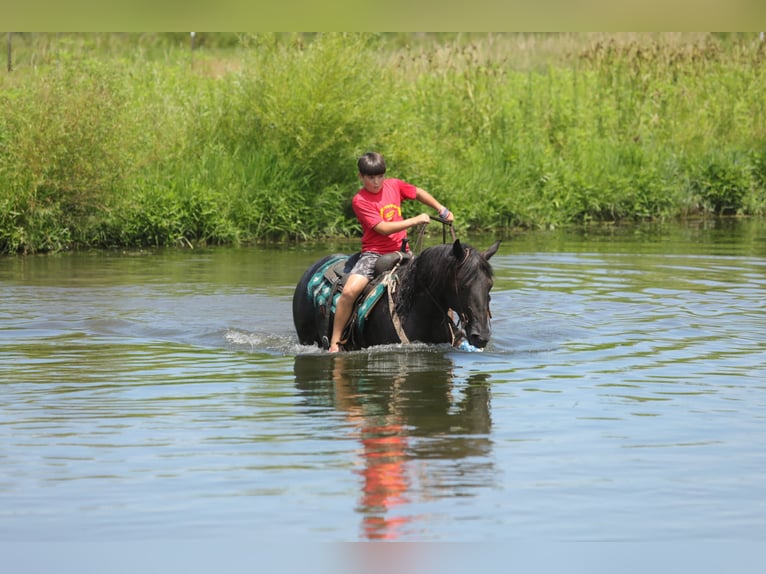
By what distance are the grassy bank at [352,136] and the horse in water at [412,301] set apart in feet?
27.0

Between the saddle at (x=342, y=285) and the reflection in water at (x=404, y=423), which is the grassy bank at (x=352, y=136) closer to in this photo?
the saddle at (x=342, y=285)

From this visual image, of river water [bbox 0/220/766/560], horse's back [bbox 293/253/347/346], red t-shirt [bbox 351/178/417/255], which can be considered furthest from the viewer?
horse's back [bbox 293/253/347/346]

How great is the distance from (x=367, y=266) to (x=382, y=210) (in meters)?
0.61

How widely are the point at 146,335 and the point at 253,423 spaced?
4289 millimetres

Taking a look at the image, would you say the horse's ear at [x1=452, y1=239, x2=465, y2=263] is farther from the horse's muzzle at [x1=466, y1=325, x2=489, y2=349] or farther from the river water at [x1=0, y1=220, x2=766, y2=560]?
the river water at [x1=0, y1=220, x2=766, y2=560]

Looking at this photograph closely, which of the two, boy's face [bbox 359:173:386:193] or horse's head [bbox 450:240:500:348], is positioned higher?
boy's face [bbox 359:173:386:193]

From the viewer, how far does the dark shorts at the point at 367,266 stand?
1075cm

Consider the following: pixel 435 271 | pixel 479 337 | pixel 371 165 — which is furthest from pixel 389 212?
pixel 479 337

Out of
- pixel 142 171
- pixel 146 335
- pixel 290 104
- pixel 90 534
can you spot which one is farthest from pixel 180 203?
pixel 90 534

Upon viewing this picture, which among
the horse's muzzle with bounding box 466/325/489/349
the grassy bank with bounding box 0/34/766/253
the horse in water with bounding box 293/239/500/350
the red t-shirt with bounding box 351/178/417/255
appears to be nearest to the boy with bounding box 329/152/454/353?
the red t-shirt with bounding box 351/178/417/255

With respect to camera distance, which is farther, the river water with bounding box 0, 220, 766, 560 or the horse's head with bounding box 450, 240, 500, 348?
the horse's head with bounding box 450, 240, 500, 348

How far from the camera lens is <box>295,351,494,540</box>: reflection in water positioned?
641cm

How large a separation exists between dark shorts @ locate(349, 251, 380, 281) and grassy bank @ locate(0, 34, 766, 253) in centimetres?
885

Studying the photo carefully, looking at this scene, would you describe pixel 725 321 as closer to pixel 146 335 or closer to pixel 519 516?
pixel 146 335
